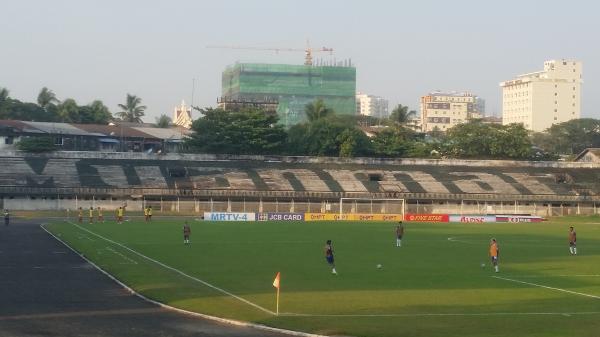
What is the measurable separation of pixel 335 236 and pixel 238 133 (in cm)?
6562

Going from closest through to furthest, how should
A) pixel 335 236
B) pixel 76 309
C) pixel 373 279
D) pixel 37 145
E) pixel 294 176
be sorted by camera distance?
pixel 76 309
pixel 373 279
pixel 335 236
pixel 37 145
pixel 294 176

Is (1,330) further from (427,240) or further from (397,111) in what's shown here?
(397,111)

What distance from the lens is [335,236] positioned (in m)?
74.2

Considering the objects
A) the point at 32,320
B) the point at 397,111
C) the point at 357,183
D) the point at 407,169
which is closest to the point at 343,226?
the point at 357,183

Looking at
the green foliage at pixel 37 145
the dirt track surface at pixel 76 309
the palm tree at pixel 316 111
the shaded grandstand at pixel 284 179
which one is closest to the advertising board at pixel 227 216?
the shaded grandstand at pixel 284 179

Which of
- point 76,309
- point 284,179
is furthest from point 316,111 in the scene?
point 76,309

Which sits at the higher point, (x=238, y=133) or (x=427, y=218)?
(x=238, y=133)

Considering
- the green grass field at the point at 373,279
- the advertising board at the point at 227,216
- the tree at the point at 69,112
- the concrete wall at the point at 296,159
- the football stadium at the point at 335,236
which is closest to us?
the green grass field at the point at 373,279

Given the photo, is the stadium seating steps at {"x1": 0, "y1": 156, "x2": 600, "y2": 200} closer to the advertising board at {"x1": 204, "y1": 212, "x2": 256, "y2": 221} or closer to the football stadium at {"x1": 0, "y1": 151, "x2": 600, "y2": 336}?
the football stadium at {"x1": 0, "y1": 151, "x2": 600, "y2": 336}

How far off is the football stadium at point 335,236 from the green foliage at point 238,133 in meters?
5.60

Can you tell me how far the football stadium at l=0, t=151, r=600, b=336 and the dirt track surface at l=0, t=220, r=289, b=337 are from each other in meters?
1.17

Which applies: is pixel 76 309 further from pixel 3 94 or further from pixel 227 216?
pixel 3 94

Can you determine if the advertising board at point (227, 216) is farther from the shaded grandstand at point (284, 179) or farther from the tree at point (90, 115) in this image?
the tree at point (90, 115)

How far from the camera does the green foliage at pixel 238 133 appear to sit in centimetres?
13812
